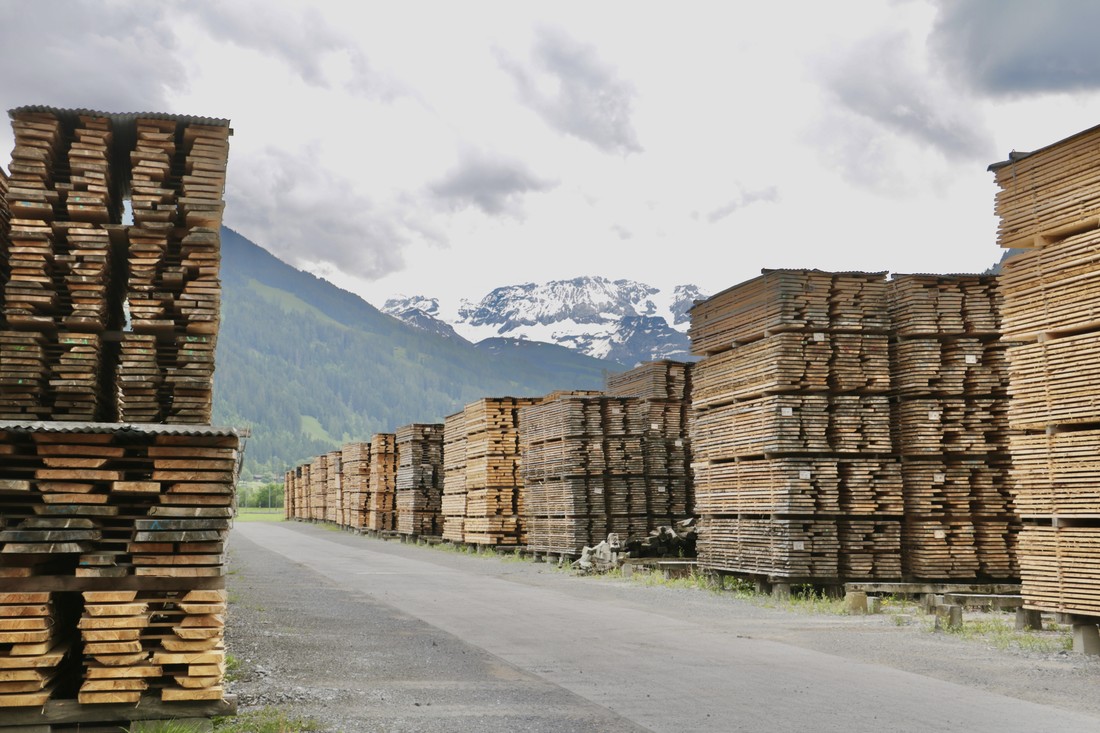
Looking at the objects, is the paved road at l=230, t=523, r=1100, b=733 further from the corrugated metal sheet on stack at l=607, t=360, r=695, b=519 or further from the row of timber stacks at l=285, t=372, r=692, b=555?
the corrugated metal sheet on stack at l=607, t=360, r=695, b=519

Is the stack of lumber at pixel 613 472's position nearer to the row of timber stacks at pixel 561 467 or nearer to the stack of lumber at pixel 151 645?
the row of timber stacks at pixel 561 467

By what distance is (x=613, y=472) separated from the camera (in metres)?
24.0

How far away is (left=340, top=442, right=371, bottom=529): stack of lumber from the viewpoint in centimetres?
4622

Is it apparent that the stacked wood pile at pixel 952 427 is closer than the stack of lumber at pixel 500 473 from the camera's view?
Yes

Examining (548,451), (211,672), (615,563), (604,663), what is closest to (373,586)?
(615,563)

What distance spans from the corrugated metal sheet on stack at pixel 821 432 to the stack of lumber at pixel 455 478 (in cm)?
1689

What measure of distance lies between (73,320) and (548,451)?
1715 centimetres

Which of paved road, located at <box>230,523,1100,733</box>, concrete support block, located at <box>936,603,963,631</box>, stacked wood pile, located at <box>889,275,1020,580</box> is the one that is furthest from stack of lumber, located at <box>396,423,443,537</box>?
concrete support block, located at <box>936,603,963,631</box>

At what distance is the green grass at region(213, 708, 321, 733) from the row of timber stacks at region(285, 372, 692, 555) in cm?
1650

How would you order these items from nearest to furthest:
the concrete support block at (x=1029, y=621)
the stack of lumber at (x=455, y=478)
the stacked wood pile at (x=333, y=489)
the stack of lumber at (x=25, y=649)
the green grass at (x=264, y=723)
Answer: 1. the stack of lumber at (x=25, y=649)
2. the green grass at (x=264, y=723)
3. the concrete support block at (x=1029, y=621)
4. the stack of lumber at (x=455, y=478)
5. the stacked wood pile at (x=333, y=489)

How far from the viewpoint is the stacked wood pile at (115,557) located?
7.02 m

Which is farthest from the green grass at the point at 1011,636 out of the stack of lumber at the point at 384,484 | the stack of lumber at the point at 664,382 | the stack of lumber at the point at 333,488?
the stack of lumber at the point at 333,488

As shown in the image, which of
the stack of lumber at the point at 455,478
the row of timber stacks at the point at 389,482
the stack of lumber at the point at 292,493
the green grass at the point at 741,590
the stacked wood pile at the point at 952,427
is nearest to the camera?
the green grass at the point at 741,590

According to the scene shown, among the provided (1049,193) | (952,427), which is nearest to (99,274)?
(1049,193)
